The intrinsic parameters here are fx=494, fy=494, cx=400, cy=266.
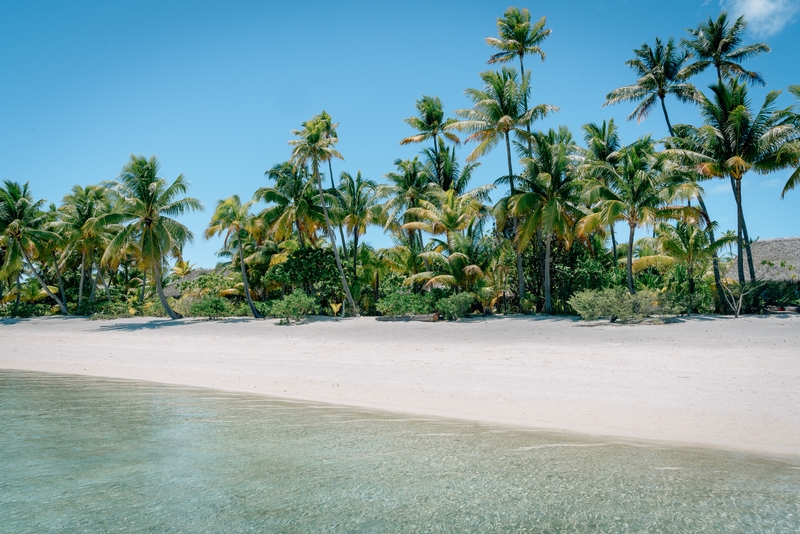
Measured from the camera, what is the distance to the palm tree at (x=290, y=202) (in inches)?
1035

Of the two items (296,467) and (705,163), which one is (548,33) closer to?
(705,163)

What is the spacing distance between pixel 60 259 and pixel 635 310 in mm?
34647

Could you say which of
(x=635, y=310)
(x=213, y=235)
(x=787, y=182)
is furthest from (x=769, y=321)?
(x=213, y=235)

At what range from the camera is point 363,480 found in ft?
14.2

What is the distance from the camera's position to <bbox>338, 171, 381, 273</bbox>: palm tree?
28.0 metres

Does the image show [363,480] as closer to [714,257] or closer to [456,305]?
[456,305]

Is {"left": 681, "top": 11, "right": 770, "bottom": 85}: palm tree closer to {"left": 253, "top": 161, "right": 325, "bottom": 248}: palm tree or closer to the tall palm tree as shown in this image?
the tall palm tree

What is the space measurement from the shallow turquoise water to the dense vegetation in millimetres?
12361

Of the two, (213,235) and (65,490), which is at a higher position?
(213,235)

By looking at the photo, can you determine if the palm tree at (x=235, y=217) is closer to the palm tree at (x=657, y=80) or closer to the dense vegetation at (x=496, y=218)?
the dense vegetation at (x=496, y=218)

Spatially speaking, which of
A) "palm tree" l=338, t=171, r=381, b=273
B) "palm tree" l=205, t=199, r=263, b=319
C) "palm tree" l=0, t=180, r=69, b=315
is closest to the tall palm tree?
"palm tree" l=338, t=171, r=381, b=273

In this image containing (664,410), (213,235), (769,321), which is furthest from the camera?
(213,235)

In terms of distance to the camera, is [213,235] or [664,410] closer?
[664,410]

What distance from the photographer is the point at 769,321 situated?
14352 mm
